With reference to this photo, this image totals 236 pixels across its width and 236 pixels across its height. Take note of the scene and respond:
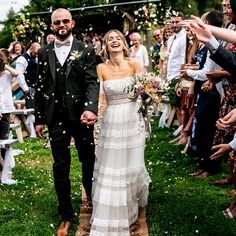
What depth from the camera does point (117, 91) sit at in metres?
6.02

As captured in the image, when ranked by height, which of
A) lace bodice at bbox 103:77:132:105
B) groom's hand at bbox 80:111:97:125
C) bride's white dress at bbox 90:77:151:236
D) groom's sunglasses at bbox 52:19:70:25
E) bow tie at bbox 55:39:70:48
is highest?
groom's sunglasses at bbox 52:19:70:25

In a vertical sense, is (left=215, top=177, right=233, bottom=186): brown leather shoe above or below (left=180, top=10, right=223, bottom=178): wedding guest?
below

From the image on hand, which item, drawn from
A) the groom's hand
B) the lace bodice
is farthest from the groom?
the lace bodice

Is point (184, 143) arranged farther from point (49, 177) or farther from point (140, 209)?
point (140, 209)

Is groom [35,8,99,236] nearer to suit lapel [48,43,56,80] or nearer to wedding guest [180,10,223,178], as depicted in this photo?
suit lapel [48,43,56,80]

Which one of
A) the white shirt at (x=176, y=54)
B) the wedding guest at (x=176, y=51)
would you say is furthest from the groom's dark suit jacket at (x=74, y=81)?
the white shirt at (x=176, y=54)

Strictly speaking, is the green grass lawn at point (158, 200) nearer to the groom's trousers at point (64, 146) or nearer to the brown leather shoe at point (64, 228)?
the brown leather shoe at point (64, 228)

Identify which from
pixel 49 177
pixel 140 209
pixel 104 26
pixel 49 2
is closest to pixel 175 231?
pixel 140 209

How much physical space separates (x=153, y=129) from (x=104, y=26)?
9.07 m

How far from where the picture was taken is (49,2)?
30516 millimetres

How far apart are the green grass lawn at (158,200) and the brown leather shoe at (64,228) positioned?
0.22 ft

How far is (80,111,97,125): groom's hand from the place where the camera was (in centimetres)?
525

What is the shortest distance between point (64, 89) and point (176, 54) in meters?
4.78

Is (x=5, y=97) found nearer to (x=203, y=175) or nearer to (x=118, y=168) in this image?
(x=203, y=175)
